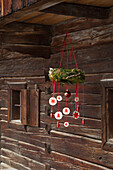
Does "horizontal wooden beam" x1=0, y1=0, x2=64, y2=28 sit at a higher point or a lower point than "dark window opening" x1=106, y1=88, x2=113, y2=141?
higher

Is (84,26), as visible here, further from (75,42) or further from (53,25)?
(53,25)

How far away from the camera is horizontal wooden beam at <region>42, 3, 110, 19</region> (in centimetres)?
427

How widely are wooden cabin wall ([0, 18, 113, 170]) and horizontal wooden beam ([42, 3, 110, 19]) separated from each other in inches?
8.2

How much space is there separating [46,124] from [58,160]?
2.53 feet

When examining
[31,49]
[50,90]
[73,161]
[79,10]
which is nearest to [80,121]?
[73,161]

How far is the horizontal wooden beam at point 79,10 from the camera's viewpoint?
4.27m

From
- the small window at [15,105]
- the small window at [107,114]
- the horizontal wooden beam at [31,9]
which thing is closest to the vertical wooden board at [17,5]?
the horizontal wooden beam at [31,9]

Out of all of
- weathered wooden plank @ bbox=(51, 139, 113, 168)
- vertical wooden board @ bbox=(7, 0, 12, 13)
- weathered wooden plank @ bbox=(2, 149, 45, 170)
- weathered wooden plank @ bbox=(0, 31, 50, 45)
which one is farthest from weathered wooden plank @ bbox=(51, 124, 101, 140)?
vertical wooden board @ bbox=(7, 0, 12, 13)

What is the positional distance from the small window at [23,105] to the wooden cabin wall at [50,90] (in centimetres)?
13

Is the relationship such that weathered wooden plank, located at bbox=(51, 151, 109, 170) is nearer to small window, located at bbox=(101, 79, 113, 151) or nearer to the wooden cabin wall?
the wooden cabin wall

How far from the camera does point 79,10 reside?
4.48 metres

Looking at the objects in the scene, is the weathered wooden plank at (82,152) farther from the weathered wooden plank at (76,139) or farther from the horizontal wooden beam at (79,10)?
the horizontal wooden beam at (79,10)

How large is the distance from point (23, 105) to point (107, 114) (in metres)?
2.59

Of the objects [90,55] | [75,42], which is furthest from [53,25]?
[90,55]
